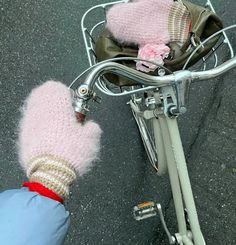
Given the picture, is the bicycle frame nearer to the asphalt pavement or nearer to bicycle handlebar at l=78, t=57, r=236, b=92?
bicycle handlebar at l=78, t=57, r=236, b=92

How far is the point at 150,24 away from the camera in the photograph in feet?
4.22

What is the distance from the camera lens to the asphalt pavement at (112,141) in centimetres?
204

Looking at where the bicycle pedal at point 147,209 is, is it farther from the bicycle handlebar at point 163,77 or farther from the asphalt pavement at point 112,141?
the bicycle handlebar at point 163,77

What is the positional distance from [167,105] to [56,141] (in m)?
0.38

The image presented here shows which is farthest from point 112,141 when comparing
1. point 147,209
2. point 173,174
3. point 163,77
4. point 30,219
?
point 30,219

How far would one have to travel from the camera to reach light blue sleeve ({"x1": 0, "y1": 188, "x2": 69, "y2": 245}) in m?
0.91

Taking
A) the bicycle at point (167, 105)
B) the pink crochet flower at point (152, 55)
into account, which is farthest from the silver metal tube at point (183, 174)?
the pink crochet flower at point (152, 55)

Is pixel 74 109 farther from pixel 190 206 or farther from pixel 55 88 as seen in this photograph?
pixel 190 206

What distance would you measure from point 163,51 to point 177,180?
0.52 m

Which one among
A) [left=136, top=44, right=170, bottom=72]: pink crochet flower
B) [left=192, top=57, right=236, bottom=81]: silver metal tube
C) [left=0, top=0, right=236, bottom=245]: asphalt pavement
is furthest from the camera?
[left=0, top=0, right=236, bottom=245]: asphalt pavement

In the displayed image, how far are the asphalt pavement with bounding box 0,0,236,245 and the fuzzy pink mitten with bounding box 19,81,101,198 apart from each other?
3.52ft

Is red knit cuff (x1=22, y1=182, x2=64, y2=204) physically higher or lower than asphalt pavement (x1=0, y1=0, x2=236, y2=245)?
higher

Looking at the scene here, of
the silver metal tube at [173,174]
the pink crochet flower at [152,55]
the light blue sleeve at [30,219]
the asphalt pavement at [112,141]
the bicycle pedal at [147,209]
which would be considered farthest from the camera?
the asphalt pavement at [112,141]

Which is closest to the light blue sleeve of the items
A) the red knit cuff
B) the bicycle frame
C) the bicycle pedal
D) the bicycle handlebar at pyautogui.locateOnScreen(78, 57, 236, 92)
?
the red knit cuff
